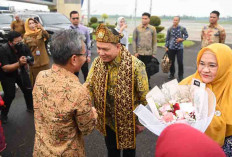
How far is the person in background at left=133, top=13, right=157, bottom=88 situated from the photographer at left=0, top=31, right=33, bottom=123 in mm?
2902

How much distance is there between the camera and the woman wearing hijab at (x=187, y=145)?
2.81ft

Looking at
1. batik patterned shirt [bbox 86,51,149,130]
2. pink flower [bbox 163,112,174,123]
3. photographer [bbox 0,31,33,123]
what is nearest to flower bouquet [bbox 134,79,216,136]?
pink flower [bbox 163,112,174,123]

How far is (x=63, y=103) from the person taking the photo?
1.49 m

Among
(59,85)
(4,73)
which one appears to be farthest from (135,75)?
(4,73)

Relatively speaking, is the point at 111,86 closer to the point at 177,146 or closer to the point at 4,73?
the point at 177,146

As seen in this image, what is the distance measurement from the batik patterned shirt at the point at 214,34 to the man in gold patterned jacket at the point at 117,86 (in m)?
4.59

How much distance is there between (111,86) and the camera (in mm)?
2221

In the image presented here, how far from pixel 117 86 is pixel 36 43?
314 centimetres

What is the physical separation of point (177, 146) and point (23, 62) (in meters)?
3.60

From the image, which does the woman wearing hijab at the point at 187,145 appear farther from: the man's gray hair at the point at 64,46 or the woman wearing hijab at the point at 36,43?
the woman wearing hijab at the point at 36,43

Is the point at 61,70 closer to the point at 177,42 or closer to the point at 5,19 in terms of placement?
the point at 177,42

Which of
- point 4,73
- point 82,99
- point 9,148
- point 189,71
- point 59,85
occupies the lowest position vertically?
point 9,148

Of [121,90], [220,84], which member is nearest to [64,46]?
[121,90]

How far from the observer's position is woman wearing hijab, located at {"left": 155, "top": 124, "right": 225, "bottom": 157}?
2.81ft
